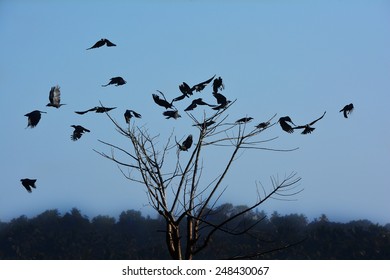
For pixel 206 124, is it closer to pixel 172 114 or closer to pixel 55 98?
pixel 172 114

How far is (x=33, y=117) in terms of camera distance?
211 inches

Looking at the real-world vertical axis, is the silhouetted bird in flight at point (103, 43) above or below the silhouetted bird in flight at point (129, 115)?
above

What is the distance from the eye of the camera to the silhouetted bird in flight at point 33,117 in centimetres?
529

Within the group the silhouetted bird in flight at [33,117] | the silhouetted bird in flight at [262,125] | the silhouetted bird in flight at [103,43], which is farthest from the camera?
the silhouetted bird in flight at [103,43]

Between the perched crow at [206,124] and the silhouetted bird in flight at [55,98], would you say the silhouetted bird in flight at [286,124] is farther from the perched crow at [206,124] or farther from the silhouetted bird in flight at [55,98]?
the silhouetted bird in flight at [55,98]

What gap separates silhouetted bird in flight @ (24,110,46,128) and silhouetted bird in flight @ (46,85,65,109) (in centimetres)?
17

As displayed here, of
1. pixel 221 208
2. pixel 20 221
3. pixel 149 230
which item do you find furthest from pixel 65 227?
pixel 221 208

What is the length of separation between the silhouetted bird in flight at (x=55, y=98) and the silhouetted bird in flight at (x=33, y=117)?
6.8 inches

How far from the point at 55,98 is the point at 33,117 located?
25 centimetres

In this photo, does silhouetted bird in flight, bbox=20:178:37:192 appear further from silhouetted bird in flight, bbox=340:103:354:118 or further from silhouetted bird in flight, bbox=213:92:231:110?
silhouetted bird in flight, bbox=340:103:354:118

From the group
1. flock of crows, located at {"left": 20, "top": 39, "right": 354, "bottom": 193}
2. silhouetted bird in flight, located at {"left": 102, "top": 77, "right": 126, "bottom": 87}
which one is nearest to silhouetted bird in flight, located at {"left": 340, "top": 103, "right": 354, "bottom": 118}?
flock of crows, located at {"left": 20, "top": 39, "right": 354, "bottom": 193}

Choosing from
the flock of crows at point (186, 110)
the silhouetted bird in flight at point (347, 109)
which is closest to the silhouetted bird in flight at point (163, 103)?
the flock of crows at point (186, 110)
